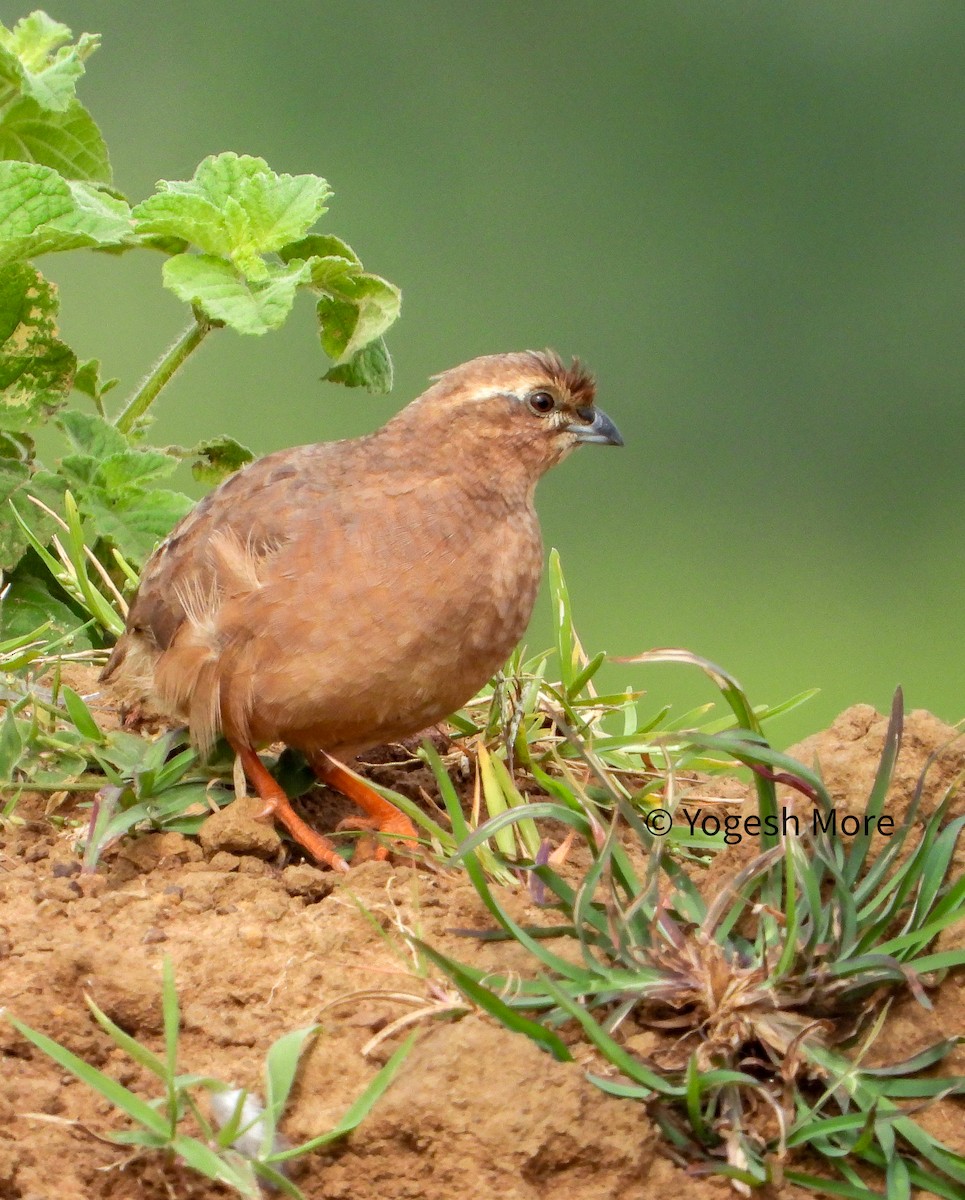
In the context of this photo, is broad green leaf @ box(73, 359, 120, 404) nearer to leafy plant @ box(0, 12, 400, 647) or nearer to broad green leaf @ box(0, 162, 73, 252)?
leafy plant @ box(0, 12, 400, 647)

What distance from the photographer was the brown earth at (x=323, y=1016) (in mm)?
2844

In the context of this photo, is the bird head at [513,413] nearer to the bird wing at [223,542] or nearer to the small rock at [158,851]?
the bird wing at [223,542]

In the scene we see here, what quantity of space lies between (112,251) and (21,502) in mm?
1143

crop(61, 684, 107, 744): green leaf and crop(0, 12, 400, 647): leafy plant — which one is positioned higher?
crop(0, 12, 400, 647): leafy plant

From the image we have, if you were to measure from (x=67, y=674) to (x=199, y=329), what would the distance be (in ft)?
5.10

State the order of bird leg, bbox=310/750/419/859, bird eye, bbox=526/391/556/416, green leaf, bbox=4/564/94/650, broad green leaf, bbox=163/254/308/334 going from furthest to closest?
green leaf, bbox=4/564/94/650 < broad green leaf, bbox=163/254/308/334 < bird eye, bbox=526/391/556/416 < bird leg, bbox=310/750/419/859

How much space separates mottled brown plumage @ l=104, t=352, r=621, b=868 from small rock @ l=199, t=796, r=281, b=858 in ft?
0.49

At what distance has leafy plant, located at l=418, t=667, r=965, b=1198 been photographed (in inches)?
114

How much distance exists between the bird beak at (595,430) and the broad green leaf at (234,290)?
1.17m

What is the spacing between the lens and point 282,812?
4.36m

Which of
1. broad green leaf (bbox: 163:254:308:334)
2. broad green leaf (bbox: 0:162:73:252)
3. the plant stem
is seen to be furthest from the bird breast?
the plant stem

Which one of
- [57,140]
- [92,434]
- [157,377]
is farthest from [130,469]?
[57,140]

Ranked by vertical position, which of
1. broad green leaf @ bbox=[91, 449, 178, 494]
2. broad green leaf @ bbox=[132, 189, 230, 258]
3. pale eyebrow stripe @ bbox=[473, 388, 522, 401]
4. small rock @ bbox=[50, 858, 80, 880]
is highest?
broad green leaf @ bbox=[132, 189, 230, 258]

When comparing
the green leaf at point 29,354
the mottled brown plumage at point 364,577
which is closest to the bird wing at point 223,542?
the mottled brown plumage at point 364,577
